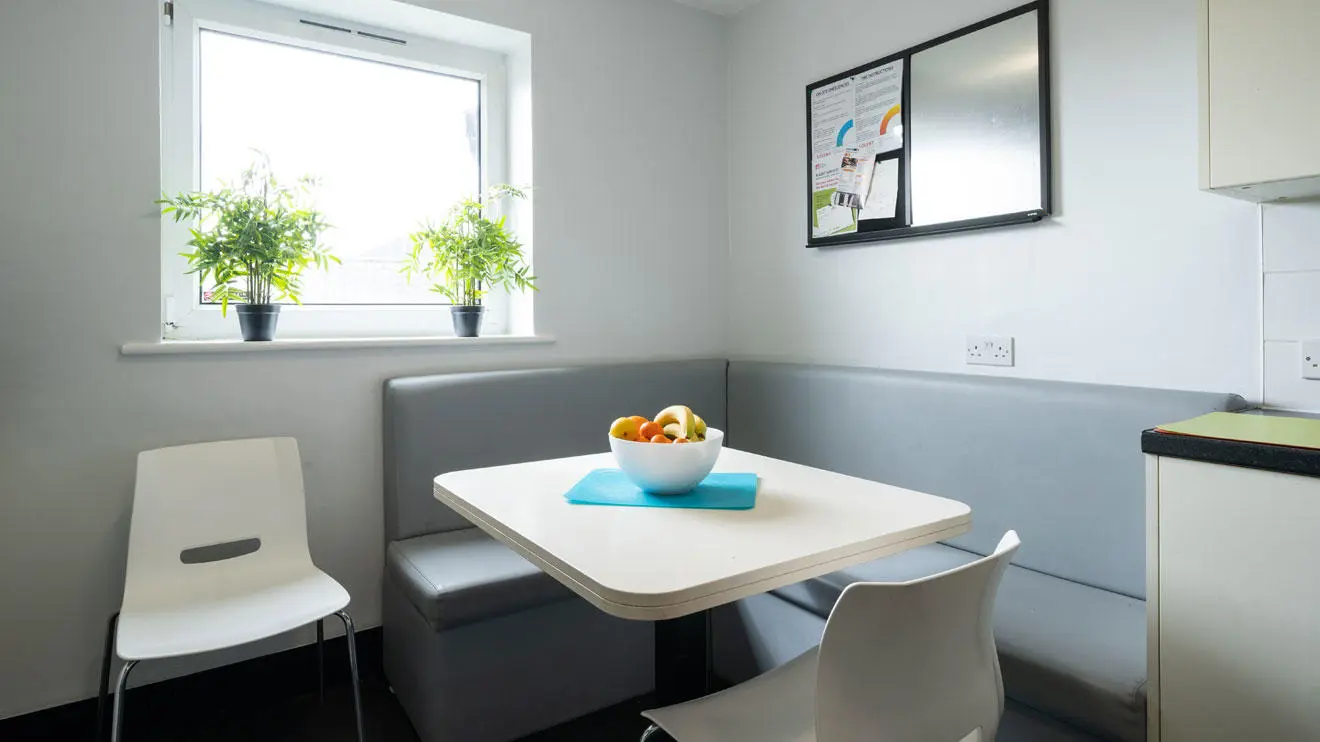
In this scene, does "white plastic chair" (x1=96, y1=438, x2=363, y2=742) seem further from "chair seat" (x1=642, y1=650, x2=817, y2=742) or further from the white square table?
"chair seat" (x1=642, y1=650, x2=817, y2=742)

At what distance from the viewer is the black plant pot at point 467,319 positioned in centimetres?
262

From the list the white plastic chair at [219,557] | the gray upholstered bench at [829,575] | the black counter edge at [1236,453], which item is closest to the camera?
the black counter edge at [1236,453]

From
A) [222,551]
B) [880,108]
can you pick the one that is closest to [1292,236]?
[880,108]

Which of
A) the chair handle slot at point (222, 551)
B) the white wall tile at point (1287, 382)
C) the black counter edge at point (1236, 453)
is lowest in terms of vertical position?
the chair handle slot at point (222, 551)

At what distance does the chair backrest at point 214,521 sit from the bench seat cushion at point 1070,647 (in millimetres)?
1473

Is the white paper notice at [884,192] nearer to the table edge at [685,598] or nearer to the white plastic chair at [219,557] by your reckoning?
the table edge at [685,598]

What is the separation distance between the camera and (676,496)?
4.97ft

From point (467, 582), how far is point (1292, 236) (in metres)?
2.07

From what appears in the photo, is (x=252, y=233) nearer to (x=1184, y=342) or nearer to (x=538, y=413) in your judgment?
(x=538, y=413)

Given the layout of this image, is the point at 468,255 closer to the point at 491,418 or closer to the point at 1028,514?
the point at 491,418

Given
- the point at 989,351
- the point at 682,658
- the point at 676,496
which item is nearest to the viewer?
the point at 682,658

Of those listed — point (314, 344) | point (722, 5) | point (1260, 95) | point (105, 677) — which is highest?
point (722, 5)

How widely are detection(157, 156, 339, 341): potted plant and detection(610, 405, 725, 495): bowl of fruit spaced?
131 cm

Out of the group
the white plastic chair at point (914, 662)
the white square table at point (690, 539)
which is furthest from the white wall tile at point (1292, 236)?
the white plastic chair at point (914, 662)
